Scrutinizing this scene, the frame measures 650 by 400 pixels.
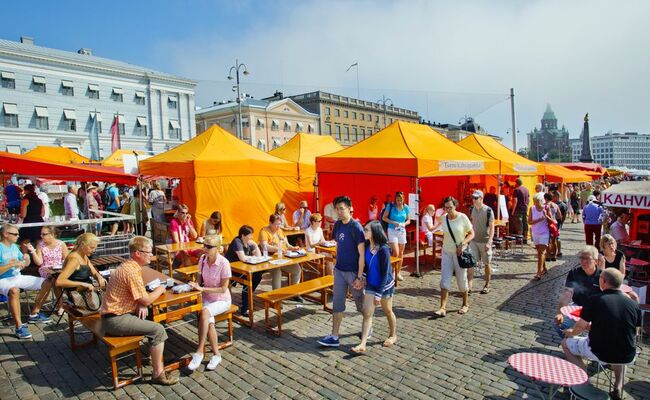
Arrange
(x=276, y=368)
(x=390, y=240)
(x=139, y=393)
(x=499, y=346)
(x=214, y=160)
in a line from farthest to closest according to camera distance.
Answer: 1. (x=214, y=160)
2. (x=390, y=240)
3. (x=499, y=346)
4. (x=276, y=368)
5. (x=139, y=393)

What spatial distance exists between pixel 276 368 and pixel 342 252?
5.02 ft

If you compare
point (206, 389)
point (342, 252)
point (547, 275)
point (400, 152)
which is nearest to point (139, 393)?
point (206, 389)

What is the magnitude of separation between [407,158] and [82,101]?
123 ft

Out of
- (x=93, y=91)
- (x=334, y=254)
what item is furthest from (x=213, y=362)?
(x=93, y=91)

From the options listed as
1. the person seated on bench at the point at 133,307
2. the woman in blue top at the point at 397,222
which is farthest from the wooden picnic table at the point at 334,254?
the person seated on bench at the point at 133,307

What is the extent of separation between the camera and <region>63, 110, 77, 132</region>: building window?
116ft

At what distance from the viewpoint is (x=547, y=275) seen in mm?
8367

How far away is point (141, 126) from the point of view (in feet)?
131

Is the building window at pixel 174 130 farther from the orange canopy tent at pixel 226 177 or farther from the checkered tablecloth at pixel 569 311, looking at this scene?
the checkered tablecloth at pixel 569 311

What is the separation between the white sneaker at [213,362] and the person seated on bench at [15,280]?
2.72 metres

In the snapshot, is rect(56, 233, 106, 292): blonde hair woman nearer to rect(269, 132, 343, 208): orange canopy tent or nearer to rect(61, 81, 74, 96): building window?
rect(269, 132, 343, 208): orange canopy tent

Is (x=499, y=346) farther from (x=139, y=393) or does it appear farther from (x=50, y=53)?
(x=50, y=53)

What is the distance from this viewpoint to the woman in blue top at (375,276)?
471 cm

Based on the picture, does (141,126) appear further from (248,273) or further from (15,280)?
(248,273)
